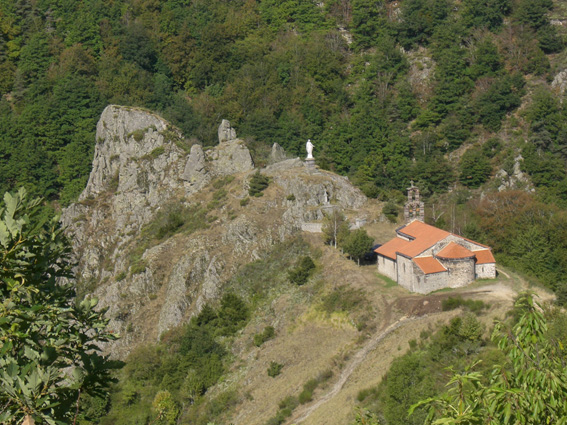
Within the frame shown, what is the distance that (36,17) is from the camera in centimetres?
7975

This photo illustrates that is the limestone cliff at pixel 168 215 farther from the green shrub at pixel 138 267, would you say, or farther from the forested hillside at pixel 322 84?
the forested hillside at pixel 322 84

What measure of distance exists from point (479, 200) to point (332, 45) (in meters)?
28.0

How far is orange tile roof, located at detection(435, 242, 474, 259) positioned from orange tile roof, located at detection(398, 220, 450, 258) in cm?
67

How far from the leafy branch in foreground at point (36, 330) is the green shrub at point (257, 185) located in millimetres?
40774

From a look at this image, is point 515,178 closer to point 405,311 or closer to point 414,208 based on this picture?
point 414,208

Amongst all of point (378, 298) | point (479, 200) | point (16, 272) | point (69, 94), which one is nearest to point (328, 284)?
point (378, 298)

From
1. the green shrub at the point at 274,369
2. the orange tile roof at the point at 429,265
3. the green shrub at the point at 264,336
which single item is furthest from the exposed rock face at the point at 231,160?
the orange tile roof at the point at 429,265

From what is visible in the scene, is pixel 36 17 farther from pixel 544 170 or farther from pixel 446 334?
pixel 446 334

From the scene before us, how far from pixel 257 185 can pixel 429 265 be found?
55.1 feet

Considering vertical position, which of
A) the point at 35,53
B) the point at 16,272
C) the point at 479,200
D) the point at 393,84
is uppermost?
the point at 16,272

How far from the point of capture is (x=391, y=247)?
1694 inches

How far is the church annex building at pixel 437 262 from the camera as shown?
39.1 meters

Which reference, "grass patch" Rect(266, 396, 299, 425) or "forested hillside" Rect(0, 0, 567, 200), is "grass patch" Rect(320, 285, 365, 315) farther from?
"forested hillside" Rect(0, 0, 567, 200)

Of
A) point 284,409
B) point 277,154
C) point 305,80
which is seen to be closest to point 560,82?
point 305,80
